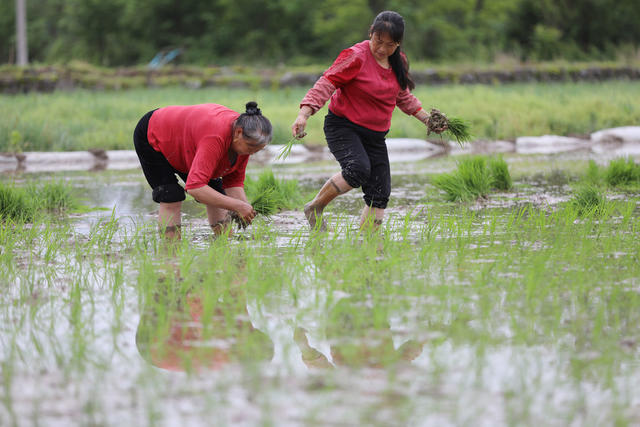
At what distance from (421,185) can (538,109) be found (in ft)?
23.0

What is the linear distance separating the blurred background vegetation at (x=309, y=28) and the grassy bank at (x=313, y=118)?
49.3 feet

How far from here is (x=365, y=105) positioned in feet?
17.9

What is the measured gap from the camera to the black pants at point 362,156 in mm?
5367

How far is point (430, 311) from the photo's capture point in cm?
335

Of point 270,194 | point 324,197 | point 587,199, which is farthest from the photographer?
point 270,194

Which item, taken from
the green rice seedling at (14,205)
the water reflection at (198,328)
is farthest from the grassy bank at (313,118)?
the water reflection at (198,328)

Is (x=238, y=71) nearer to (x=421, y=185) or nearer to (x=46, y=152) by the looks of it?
(x=46, y=152)

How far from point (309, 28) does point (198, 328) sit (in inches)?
1455

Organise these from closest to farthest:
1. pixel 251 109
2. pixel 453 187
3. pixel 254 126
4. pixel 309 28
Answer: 1. pixel 254 126
2. pixel 251 109
3. pixel 453 187
4. pixel 309 28

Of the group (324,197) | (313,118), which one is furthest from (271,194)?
(313,118)

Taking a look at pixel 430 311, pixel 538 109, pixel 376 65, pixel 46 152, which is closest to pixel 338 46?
pixel 538 109

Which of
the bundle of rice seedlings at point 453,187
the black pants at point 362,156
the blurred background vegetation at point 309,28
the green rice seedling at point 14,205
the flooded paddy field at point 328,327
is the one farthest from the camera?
the blurred background vegetation at point 309,28

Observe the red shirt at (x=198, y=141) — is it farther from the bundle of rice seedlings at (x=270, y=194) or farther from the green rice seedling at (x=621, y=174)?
the green rice seedling at (x=621, y=174)

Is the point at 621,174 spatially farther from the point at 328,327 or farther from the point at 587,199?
the point at 328,327
